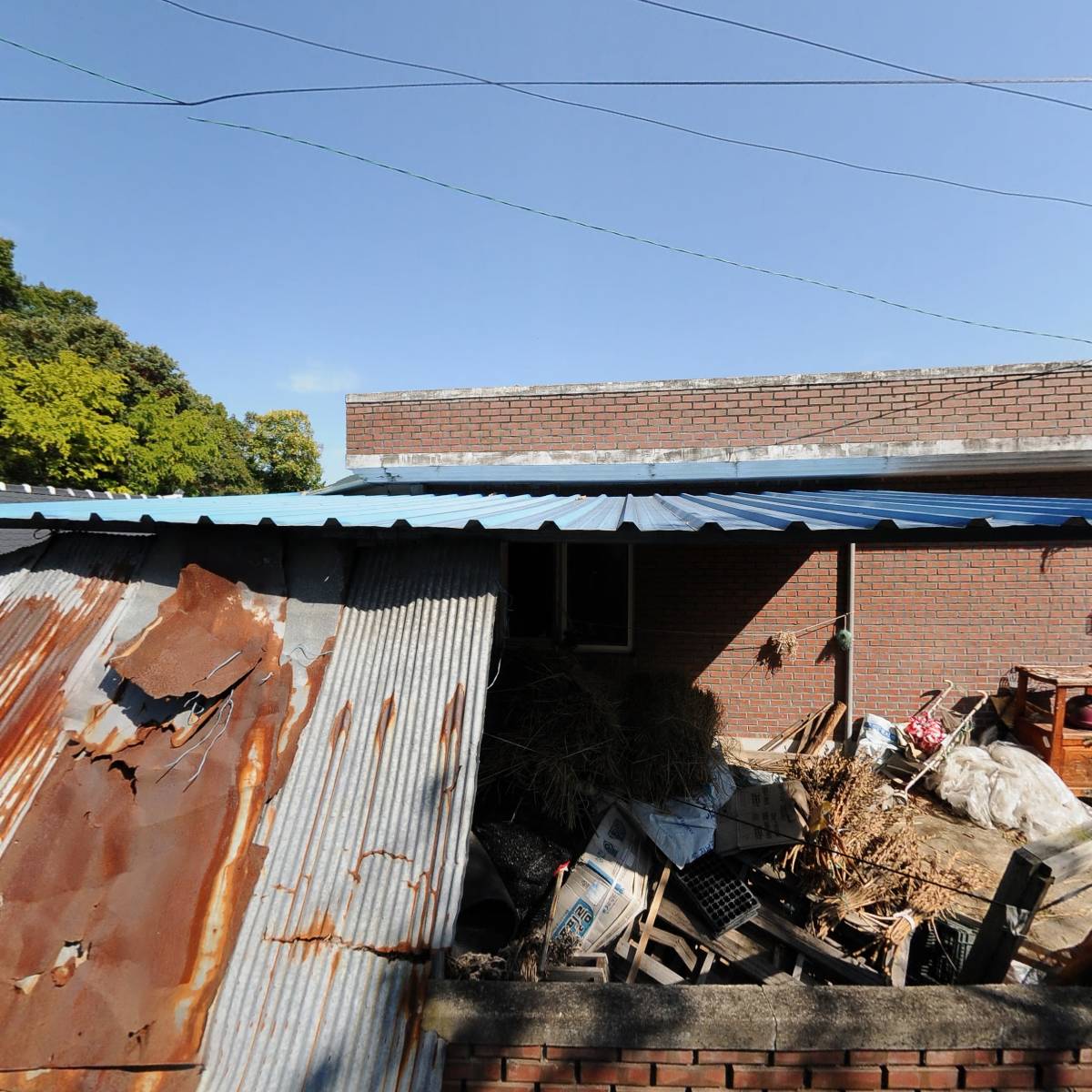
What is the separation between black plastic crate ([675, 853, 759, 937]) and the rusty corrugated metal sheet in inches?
89.2

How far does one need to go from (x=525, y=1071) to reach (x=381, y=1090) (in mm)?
500

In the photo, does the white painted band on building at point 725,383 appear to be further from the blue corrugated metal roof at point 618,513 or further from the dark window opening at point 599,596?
the blue corrugated metal roof at point 618,513

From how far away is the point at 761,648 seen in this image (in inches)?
238

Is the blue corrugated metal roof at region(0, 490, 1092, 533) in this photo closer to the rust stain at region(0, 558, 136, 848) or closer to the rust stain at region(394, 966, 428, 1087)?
the rust stain at region(0, 558, 136, 848)

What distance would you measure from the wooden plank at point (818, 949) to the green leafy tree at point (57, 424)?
647 inches

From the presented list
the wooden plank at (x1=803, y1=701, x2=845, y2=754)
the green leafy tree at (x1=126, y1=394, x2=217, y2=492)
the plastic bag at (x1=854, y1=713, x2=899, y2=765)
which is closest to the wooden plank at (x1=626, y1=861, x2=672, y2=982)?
the wooden plank at (x1=803, y1=701, x2=845, y2=754)

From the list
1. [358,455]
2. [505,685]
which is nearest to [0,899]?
[505,685]

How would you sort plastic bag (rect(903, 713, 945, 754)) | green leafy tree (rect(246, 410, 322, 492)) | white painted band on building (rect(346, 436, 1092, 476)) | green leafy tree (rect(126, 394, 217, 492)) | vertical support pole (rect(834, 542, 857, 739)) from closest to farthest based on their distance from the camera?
1. white painted band on building (rect(346, 436, 1092, 476))
2. plastic bag (rect(903, 713, 945, 754))
3. vertical support pole (rect(834, 542, 857, 739))
4. green leafy tree (rect(126, 394, 217, 492))
5. green leafy tree (rect(246, 410, 322, 492))

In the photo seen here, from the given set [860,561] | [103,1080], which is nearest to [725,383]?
[860,561]

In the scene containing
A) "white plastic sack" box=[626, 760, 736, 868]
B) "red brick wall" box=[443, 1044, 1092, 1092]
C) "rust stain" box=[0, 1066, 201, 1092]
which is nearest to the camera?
"rust stain" box=[0, 1066, 201, 1092]

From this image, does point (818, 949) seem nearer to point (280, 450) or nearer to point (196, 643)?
point (196, 643)

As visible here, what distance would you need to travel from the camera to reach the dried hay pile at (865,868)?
110 inches

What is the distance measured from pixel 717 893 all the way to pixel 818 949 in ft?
1.68

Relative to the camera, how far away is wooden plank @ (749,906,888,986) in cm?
258
